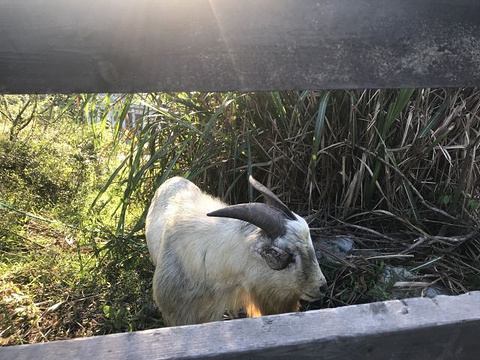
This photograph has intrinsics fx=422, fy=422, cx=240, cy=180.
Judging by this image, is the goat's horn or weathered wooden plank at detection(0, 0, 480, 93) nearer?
weathered wooden plank at detection(0, 0, 480, 93)

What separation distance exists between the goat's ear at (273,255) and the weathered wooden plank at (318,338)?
1.21m

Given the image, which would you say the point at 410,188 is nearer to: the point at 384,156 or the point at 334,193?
the point at 384,156

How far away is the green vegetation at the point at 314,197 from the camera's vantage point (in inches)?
124

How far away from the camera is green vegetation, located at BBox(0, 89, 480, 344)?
3160 mm

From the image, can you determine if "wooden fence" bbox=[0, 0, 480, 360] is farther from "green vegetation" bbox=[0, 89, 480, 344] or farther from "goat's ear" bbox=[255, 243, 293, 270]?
"green vegetation" bbox=[0, 89, 480, 344]

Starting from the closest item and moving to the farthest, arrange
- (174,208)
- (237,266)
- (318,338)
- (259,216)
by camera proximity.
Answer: (318,338) → (259,216) → (237,266) → (174,208)

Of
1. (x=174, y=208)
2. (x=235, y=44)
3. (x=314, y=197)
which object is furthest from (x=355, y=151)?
(x=235, y=44)

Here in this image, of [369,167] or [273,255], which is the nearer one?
[273,255]

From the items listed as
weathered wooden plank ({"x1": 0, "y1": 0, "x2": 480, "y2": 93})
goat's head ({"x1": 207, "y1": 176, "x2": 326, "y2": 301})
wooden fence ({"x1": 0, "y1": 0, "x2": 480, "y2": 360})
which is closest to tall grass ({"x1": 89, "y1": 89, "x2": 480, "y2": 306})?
goat's head ({"x1": 207, "y1": 176, "x2": 326, "y2": 301})

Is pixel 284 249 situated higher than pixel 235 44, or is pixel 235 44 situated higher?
pixel 235 44

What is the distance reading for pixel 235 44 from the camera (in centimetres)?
100

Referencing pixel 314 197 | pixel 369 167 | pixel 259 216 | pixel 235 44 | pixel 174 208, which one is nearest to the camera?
pixel 235 44

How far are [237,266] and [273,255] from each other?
25 centimetres

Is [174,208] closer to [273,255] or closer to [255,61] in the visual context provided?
[273,255]
